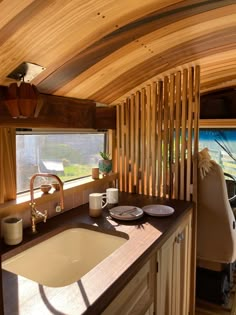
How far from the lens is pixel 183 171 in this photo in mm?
2324

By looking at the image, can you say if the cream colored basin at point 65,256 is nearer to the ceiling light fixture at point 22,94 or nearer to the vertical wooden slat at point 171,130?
the ceiling light fixture at point 22,94

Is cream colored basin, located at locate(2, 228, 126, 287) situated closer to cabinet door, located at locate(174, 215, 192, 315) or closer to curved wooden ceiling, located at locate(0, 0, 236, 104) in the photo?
cabinet door, located at locate(174, 215, 192, 315)

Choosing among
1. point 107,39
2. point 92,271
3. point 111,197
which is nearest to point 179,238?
point 111,197

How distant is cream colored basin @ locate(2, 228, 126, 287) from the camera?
1.48m

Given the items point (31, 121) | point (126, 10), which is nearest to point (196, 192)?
point (31, 121)

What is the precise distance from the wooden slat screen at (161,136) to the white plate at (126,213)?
1.71 feet

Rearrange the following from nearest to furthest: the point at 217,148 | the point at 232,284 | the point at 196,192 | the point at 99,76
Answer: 1. the point at 99,76
2. the point at 196,192
3. the point at 232,284
4. the point at 217,148

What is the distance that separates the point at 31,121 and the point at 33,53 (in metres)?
0.47

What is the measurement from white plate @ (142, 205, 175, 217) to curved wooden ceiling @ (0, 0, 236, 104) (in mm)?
958

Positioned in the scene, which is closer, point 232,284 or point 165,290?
point 165,290

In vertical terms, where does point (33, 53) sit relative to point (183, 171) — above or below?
above

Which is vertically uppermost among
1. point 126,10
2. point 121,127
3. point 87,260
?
point 126,10

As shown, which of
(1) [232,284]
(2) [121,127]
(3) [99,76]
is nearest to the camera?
(3) [99,76]

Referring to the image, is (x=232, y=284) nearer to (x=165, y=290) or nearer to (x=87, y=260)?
(x=165, y=290)
